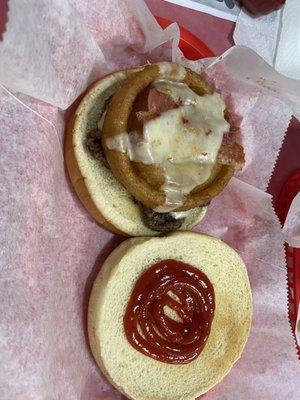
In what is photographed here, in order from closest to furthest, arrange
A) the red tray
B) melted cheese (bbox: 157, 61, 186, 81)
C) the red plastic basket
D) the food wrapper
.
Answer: the food wrapper
melted cheese (bbox: 157, 61, 186, 81)
the red plastic basket
the red tray

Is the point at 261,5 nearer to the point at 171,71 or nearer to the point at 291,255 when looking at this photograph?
the point at 171,71

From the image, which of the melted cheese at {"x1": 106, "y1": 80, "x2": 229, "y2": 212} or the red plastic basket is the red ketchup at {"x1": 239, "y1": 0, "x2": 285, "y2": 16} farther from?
the melted cheese at {"x1": 106, "y1": 80, "x2": 229, "y2": 212}

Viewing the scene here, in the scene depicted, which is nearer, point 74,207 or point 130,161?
point 130,161

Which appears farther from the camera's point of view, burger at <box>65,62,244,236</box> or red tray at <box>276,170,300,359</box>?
red tray at <box>276,170,300,359</box>

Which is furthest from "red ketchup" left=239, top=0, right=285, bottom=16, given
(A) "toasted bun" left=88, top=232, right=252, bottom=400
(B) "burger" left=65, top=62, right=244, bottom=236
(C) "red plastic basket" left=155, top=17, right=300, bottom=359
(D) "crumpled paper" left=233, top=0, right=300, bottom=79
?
(A) "toasted bun" left=88, top=232, right=252, bottom=400

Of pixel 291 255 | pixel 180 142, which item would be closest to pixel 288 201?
pixel 291 255

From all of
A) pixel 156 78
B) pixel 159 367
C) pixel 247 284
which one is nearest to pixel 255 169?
pixel 247 284
